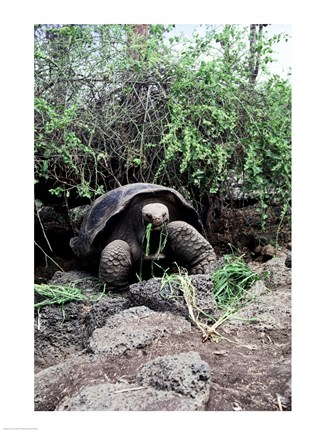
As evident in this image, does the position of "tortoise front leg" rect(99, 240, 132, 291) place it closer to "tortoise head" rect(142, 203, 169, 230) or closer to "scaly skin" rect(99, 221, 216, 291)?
"scaly skin" rect(99, 221, 216, 291)

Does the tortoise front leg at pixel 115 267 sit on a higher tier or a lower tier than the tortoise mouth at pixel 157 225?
lower

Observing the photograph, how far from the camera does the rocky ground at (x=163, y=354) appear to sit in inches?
61.6

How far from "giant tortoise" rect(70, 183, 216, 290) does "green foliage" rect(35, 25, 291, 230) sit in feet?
0.83

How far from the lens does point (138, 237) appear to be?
113 inches

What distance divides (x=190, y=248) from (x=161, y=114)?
3.13ft

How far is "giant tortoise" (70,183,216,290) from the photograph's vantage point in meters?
2.74

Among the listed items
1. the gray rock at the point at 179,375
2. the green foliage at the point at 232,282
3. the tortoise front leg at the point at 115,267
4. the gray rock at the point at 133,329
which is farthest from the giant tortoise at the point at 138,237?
the gray rock at the point at 179,375

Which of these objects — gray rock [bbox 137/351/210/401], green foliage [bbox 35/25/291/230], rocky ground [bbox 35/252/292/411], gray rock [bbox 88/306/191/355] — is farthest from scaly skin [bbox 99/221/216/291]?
gray rock [bbox 137/351/210/401]

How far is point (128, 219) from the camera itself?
2953 mm

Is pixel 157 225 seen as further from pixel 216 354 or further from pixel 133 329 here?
pixel 216 354

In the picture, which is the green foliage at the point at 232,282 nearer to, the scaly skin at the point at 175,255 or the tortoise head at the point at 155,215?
the scaly skin at the point at 175,255

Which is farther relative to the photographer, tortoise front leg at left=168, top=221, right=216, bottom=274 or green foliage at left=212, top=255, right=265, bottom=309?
tortoise front leg at left=168, top=221, right=216, bottom=274

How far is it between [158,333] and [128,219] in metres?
1.09

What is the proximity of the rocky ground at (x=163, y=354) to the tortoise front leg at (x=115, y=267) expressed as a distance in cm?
10
